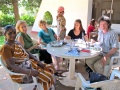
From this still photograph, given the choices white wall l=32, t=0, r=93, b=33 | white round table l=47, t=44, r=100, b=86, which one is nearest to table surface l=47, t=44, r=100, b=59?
white round table l=47, t=44, r=100, b=86

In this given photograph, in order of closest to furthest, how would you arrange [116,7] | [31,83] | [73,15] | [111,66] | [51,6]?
[31,83], [111,66], [116,7], [73,15], [51,6]

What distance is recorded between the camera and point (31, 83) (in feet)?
7.02

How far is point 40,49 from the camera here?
3260 mm

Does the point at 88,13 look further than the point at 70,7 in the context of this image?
No

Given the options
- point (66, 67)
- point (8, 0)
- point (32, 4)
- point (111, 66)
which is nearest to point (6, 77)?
point (66, 67)

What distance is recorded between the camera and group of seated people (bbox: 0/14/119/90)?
209 cm

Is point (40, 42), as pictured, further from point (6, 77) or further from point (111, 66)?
point (111, 66)

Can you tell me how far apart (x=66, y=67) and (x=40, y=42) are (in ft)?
2.88

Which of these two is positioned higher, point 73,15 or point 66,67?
point 73,15

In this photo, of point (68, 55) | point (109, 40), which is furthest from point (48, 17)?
point (68, 55)

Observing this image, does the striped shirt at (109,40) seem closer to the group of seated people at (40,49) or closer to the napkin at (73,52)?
the group of seated people at (40,49)

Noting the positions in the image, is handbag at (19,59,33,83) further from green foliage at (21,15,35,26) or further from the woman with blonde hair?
green foliage at (21,15,35,26)

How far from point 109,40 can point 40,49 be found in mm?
1300

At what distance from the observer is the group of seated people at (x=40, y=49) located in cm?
209
